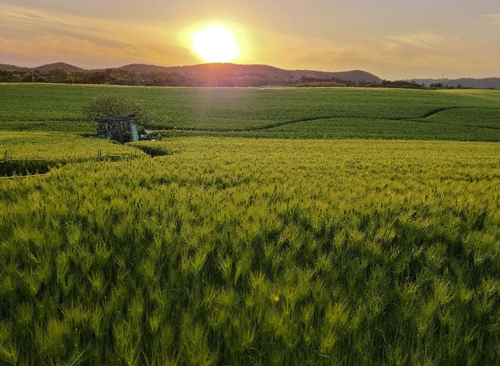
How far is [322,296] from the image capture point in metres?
2.39

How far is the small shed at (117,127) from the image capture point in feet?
99.5

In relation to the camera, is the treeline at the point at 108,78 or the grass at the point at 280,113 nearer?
the grass at the point at 280,113

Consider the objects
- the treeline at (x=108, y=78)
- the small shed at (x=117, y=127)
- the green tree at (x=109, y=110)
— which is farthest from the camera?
the treeline at (x=108, y=78)

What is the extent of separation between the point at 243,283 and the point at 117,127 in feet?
102

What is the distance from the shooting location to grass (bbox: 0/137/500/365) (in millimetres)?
1880

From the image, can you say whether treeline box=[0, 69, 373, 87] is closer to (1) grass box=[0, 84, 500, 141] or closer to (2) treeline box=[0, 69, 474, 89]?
(2) treeline box=[0, 69, 474, 89]

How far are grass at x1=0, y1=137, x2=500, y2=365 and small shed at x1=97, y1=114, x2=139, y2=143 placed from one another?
26770 millimetres

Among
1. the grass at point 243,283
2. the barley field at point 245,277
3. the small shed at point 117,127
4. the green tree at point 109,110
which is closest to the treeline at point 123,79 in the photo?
the green tree at point 109,110

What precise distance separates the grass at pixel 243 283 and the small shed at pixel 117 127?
87.8ft

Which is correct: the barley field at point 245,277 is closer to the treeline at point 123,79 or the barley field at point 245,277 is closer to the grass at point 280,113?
the grass at point 280,113

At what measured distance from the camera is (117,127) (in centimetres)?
3072

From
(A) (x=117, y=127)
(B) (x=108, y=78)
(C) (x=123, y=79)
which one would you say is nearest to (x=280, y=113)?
(A) (x=117, y=127)

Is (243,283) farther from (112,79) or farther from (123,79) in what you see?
(123,79)

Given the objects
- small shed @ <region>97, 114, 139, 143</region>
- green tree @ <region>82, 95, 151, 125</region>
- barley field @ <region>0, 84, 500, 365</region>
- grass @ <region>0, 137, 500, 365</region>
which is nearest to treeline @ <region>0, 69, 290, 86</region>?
green tree @ <region>82, 95, 151, 125</region>
